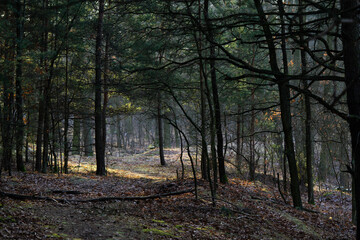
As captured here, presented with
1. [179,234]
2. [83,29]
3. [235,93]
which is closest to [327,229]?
[179,234]

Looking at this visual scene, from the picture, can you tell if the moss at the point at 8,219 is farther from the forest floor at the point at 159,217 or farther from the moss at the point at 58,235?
the moss at the point at 58,235

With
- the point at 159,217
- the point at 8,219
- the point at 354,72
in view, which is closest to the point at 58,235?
the point at 8,219

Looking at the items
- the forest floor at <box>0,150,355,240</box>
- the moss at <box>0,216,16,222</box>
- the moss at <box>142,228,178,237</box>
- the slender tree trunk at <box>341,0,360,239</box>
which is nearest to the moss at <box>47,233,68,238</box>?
the forest floor at <box>0,150,355,240</box>

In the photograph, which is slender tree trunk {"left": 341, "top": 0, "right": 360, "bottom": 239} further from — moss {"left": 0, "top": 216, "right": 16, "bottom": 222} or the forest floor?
moss {"left": 0, "top": 216, "right": 16, "bottom": 222}

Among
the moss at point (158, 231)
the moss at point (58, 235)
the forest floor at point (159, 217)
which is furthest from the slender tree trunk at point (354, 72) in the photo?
the moss at point (58, 235)

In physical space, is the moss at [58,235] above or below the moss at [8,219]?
below

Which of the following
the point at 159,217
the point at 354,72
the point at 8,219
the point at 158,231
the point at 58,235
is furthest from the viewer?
the point at 159,217

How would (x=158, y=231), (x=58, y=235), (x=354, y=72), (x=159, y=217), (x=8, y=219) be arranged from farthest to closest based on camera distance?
(x=159, y=217) → (x=158, y=231) → (x=8, y=219) → (x=58, y=235) → (x=354, y=72)

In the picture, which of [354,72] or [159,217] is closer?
[354,72]

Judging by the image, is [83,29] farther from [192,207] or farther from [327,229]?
[327,229]

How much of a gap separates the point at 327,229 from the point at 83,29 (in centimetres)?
1366

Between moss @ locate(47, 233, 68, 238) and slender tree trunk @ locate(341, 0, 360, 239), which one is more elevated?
slender tree trunk @ locate(341, 0, 360, 239)

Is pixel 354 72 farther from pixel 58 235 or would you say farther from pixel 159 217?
pixel 58 235

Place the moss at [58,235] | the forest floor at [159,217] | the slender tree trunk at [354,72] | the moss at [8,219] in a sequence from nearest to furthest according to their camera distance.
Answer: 1. the slender tree trunk at [354,72]
2. the moss at [58,235]
3. the moss at [8,219]
4. the forest floor at [159,217]
